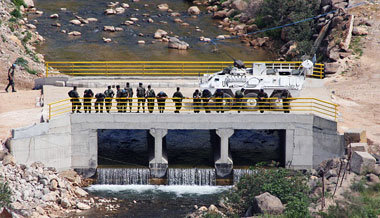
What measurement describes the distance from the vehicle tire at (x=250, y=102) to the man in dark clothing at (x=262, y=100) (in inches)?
10.4

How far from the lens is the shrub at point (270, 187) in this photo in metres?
42.8

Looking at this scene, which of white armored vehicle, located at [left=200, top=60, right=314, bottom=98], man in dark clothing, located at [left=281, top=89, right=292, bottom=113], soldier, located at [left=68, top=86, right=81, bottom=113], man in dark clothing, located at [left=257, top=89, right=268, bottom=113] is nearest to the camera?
soldier, located at [left=68, top=86, right=81, bottom=113]

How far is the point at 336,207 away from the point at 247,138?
18.2 m

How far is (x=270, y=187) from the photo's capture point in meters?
43.2

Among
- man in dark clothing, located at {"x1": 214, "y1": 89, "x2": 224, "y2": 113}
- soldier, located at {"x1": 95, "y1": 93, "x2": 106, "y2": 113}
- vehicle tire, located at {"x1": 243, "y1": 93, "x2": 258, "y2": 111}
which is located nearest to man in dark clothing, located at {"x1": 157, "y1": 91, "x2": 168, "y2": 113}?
man in dark clothing, located at {"x1": 214, "y1": 89, "x2": 224, "y2": 113}

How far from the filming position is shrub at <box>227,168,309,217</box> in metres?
42.8

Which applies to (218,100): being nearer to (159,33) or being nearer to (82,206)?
(82,206)

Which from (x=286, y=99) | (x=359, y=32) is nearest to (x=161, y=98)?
(x=286, y=99)

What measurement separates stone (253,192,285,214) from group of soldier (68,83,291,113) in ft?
31.2

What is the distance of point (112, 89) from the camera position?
55.5 m

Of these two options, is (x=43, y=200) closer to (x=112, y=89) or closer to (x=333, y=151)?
(x=112, y=89)

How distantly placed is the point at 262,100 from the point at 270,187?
8.88 metres

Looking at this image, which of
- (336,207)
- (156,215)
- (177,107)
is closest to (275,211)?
(336,207)

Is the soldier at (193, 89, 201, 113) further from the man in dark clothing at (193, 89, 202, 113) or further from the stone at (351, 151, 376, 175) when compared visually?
the stone at (351, 151, 376, 175)
